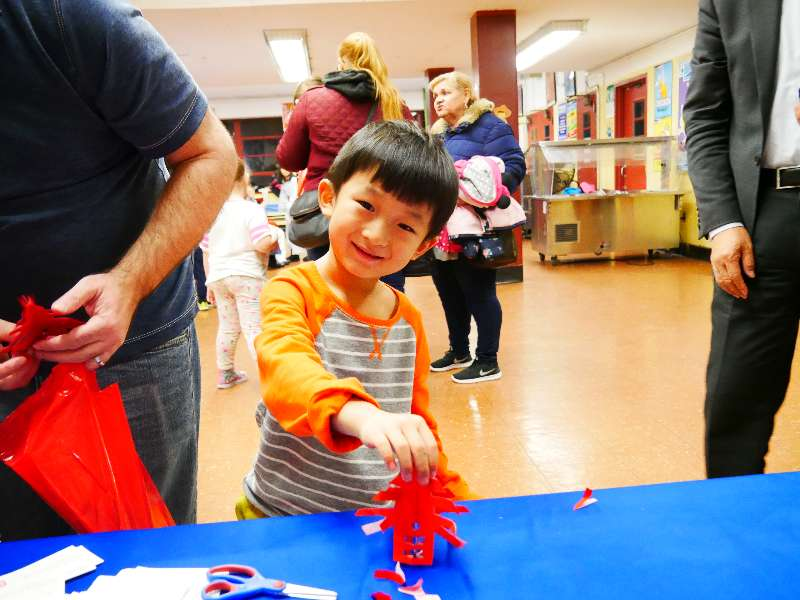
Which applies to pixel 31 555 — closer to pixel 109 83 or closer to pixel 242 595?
pixel 242 595

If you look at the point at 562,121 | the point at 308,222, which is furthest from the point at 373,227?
the point at 562,121

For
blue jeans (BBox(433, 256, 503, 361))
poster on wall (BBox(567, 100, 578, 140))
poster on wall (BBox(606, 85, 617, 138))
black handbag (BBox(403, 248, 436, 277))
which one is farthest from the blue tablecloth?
poster on wall (BBox(567, 100, 578, 140))

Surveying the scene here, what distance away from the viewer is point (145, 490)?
35.5 inches

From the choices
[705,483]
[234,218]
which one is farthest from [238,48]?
[705,483]

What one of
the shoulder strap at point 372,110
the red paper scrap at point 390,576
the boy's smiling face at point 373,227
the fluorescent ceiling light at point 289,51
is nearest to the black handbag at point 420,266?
the shoulder strap at point 372,110

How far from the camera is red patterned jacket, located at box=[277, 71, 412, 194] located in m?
2.52

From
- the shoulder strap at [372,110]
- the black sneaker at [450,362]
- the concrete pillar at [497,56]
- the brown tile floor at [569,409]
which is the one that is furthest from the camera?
the concrete pillar at [497,56]

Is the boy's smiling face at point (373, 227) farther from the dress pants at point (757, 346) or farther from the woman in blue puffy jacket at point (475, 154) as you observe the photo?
the woman in blue puffy jacket at point (475, 154)

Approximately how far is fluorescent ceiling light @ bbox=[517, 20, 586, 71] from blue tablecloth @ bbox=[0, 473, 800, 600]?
308 inches

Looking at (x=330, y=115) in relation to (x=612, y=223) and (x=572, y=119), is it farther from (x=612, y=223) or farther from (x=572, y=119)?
(x=572, y=119)

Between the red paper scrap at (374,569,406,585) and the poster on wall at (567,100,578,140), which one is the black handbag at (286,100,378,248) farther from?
the poster on wall at (567,100,578,140)

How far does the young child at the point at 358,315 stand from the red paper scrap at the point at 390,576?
0.90 ft

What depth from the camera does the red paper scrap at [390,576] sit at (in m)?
0.63

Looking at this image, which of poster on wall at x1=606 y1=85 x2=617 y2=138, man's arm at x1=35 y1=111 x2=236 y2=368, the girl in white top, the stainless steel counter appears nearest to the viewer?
man's arm at x1=35 y1=111 x2=236 y2=368
